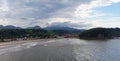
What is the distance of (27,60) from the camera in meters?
34.5

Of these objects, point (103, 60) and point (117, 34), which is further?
point (117, 34)

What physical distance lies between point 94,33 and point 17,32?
5538 cm

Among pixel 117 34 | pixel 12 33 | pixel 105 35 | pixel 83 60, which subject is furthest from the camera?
pixel 117 34

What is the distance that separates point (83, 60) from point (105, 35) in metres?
131

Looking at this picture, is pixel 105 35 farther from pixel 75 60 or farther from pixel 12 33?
pixel 75 60

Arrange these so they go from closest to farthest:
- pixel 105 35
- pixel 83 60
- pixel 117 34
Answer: pixel 83 60
pixel 105 35
pixel 117 34

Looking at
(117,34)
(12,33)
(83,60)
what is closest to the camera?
(83,60)

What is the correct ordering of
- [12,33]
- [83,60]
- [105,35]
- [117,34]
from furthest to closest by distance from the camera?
[117,34]
[105,35]
[12,33]
[83,60]

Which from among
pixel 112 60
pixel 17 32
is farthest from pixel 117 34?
pixel 112 60

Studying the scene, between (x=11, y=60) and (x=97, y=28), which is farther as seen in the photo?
(x=97, y=28)

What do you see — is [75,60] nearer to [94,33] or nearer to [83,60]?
[83,60]

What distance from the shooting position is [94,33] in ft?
533

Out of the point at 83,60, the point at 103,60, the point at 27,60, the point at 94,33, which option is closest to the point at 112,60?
the point at 103,60

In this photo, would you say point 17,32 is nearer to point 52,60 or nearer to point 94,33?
point 94,33
